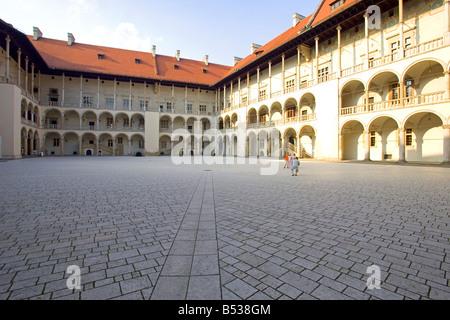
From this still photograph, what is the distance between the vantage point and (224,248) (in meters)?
3.09

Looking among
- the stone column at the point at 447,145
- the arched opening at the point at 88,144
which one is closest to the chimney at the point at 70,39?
the arched opening at the point at 88,144

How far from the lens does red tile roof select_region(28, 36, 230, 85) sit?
40.5m

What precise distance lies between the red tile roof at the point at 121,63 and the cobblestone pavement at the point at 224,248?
43530 millimetres

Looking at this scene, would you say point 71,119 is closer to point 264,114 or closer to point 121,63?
point 121,63


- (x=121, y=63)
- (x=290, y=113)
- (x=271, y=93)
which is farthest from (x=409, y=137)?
(x=121, y=63)

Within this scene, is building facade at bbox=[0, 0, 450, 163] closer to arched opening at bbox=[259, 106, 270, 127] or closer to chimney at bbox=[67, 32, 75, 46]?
arched opening at bbox=[259, 106, 270, 127]

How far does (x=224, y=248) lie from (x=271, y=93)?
109 feet

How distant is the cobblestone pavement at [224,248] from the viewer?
7.12 ft

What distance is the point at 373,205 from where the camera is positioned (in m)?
5.52
